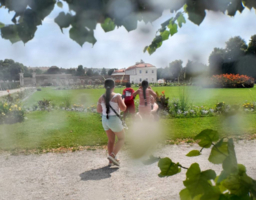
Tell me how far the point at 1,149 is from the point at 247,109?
23.5ft

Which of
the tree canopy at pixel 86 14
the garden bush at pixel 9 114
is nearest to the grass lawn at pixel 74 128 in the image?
the garden bush at pixel 9 114

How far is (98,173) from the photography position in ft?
12.3

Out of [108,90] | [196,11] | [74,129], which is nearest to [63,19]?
[196,11]

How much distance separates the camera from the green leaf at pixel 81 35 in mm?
809

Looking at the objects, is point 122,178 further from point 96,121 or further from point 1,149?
point 96,121

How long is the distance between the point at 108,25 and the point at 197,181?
56 cm

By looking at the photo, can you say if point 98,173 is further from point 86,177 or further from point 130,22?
point 130,22

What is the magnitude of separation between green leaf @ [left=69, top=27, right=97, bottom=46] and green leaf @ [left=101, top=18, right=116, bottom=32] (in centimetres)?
6

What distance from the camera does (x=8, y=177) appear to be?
371cm

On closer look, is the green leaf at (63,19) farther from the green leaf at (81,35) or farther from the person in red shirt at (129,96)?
the person in red shirt at (129,96)

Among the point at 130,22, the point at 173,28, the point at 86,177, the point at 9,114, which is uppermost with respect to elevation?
the point at 173,28

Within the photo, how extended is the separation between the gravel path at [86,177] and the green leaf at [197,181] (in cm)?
190

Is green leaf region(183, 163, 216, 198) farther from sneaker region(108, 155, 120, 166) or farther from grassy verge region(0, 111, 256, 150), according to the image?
grassy verge region(0, 111, 256, 150)

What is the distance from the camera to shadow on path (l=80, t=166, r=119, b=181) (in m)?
3.59
